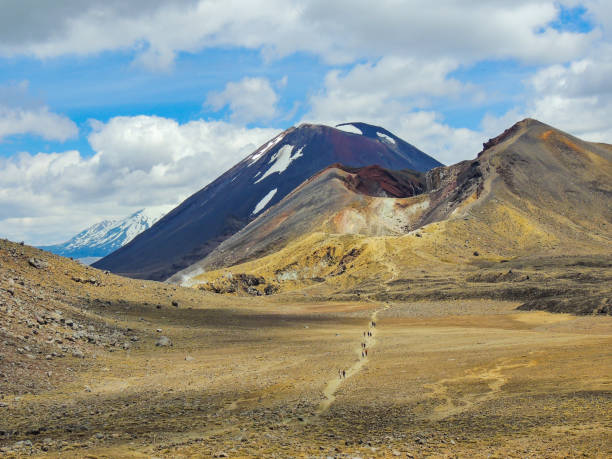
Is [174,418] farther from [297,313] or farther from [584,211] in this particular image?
[584,211]

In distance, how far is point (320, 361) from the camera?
38.1m

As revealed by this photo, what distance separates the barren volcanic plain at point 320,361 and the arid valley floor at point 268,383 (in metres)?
0.13

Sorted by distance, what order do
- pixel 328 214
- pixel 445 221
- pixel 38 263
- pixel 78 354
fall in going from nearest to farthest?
pixel 78 354
pixel 38 263
pixel 445 221
pixel 328 214

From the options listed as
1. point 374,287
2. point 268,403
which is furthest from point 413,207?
point 268,403

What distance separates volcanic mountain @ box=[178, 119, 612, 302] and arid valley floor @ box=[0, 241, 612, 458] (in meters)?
52.1

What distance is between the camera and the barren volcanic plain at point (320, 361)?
2017cm

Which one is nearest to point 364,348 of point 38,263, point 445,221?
point 38,263

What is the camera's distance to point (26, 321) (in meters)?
36.6

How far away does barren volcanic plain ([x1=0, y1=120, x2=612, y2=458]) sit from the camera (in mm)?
20172

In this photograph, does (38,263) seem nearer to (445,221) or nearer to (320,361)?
(320,361)

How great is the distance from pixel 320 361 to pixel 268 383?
813cm

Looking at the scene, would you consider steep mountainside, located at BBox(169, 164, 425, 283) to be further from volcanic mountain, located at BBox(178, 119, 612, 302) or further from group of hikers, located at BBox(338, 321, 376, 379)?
group of hikers, located at BBox(338, 321, 376, 379)

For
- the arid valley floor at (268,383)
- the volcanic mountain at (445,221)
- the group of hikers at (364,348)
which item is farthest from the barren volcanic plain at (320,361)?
the volcanic mountain at (445,221)

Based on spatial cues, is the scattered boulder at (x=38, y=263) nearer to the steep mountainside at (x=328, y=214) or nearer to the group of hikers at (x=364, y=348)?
the group of hikers at (x=364, y=348)
